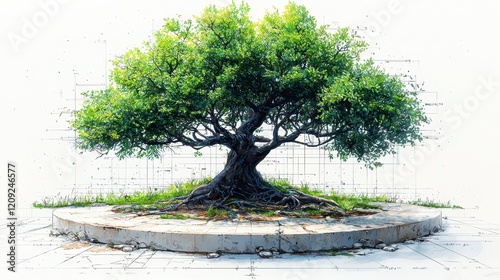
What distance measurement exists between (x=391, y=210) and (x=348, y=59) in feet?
16.4

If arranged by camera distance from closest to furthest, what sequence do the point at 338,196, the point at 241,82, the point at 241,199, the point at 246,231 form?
the point at 246,231 → the point at 241,82 → the point at 241,199 → the point at 338,196

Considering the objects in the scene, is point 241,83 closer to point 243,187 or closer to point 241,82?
point 241,82

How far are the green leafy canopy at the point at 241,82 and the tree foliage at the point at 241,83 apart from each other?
0.03 m

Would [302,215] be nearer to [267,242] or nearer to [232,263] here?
[267,242]

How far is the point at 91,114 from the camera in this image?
13859 millimetres

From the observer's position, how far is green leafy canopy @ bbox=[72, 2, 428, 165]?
42.8ft

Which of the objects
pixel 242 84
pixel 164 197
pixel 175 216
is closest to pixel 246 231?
pixel 175 216

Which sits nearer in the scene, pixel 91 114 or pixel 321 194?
pixel 91 114

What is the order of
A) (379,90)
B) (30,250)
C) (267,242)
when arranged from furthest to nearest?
(379,90), (30,250), (267,242)

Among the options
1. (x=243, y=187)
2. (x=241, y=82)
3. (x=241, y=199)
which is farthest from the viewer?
(x=243, y=187)

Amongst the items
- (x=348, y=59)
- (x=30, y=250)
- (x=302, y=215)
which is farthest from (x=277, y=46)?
(x=30, y=250)

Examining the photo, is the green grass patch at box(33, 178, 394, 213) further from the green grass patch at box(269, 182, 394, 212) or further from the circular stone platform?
the circular stone platform

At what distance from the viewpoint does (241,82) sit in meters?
13.7

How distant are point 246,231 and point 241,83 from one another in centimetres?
459
